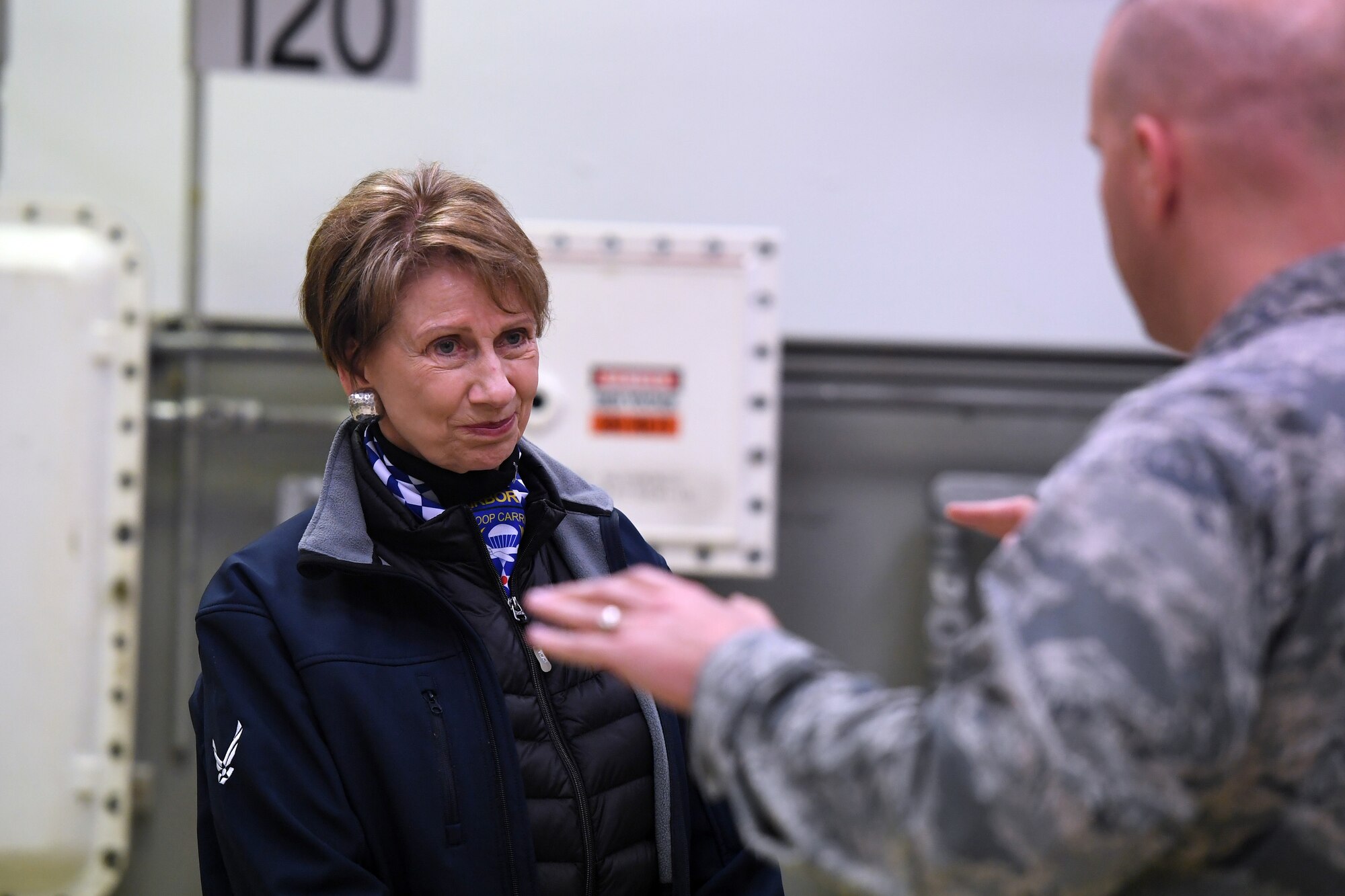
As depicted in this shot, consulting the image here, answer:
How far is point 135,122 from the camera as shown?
267 centimetres

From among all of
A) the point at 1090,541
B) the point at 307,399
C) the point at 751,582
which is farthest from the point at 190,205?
the point at 1090,541

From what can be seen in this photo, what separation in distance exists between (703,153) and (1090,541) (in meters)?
2.19

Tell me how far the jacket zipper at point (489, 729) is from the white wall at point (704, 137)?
1.72 m

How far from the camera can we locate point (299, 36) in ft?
7.75

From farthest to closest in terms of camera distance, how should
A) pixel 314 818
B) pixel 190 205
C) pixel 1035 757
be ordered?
pixel 190 205 < pixel 314 818 < pixel 1035 757

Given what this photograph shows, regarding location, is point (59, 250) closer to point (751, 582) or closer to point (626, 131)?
point (626, 131)

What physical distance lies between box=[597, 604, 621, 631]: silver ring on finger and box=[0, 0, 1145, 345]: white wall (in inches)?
78.3

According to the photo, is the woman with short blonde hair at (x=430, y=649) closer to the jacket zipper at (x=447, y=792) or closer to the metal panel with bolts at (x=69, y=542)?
the jacket zipper at (x=447, y=792)

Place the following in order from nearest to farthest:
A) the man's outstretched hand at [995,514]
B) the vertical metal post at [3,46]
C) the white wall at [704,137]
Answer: the man's outstretched hand at [995,514]
the vertical metal post at [3,46]
the white wall at [704,137]

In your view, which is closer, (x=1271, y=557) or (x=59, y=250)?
(x=1271, y=557)

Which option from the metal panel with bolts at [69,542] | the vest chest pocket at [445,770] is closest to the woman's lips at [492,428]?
the vest chest pocket at [445,770]

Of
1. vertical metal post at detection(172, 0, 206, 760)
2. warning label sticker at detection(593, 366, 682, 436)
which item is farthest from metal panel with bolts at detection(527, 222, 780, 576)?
vertical metal post at detection(172, 0, 206, 760)

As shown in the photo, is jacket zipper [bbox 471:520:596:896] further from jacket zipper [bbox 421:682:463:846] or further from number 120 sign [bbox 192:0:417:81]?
number 120 sign [bbox 192:0:417:81]

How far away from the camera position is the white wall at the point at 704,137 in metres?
2.67
